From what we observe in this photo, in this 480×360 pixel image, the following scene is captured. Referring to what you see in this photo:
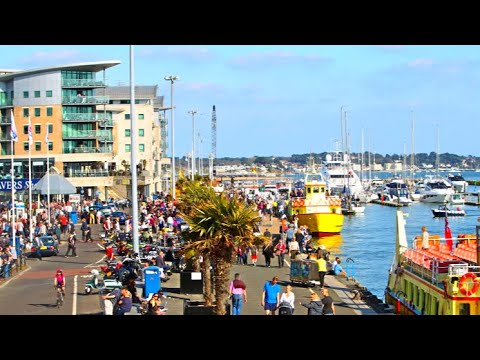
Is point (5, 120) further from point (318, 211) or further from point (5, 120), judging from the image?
point (318, 211)

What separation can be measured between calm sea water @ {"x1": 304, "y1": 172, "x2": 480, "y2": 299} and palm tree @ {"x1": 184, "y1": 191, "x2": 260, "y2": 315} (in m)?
18.9

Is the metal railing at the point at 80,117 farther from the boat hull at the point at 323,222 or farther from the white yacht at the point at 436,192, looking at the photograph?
the white yacht at the point at 436,192

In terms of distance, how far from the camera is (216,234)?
2047 centimetres

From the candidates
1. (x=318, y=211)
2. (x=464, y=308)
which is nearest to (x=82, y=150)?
(x=318, y=211)

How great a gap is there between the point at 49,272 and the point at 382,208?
95486 millimetres

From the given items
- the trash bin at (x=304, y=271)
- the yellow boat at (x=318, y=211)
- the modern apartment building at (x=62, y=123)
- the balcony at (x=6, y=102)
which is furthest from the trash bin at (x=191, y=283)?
the balcony at (x=6, y=102)

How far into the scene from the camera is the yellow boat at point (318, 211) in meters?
70.2

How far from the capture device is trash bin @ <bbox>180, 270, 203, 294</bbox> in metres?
26.6

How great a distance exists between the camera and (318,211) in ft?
234

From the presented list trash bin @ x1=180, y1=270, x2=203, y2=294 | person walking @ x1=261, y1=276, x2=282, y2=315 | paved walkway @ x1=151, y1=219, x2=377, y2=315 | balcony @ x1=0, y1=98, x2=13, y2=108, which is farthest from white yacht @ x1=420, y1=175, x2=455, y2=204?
person walking @ x1=261, y1=276, x2=282, y2=315

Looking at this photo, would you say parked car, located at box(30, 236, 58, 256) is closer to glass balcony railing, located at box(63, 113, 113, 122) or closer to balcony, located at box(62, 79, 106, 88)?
glass balcony railing, located at box(63, 113, 113, 122)
